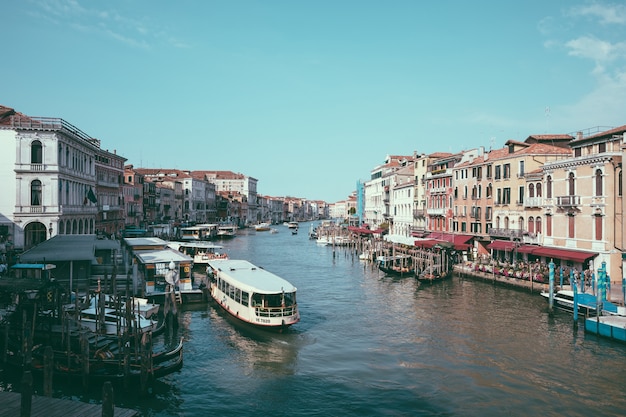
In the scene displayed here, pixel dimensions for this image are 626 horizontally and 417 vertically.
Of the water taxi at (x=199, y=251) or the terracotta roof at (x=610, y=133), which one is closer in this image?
the terracotta roof at (x=610, y=133)

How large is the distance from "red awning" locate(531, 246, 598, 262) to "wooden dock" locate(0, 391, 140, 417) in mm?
29919

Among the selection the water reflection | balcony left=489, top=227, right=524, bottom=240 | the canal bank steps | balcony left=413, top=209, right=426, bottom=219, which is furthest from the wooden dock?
balcony left=413, top=209, right=426, bottom=219

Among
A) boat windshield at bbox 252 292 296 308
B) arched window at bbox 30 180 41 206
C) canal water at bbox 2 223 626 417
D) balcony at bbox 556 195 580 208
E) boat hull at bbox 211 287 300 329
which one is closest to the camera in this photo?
canal water at bbox 2 223 626 417

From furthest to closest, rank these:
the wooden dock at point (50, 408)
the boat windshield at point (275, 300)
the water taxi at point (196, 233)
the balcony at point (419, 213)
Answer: the water taxi at point (196, 233), the balcony at point (419, 213), the boat windshield at point (275, 300), the wooden dock at point (50, 408)

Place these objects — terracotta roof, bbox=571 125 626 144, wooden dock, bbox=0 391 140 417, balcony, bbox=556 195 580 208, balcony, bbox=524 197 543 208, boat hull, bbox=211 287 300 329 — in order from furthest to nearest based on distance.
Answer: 1. balcony, bbox=524 197 543 208
2. balcony, bbox=556 195 580 208
3. terracotta roof, bbox=571 125 626 144
4. boat hull, bbox=211 287 300 329
5. wooden dock, bbox=0 391 140 417

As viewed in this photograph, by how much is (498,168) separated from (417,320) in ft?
71.4

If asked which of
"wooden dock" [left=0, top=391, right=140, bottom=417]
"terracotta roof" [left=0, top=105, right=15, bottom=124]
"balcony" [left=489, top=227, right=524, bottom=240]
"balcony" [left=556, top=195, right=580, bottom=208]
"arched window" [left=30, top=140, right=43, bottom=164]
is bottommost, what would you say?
"wooden dock" [left=0, top=391, right=140, bottom=417]

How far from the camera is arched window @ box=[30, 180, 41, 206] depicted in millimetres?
35969

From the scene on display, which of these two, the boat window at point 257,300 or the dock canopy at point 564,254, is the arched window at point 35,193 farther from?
the dock canopy at point 564,254

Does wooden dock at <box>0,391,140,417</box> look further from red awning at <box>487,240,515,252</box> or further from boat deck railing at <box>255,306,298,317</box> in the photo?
red awning at <box>487,240,515,252</box>

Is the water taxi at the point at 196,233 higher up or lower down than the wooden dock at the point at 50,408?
higher up

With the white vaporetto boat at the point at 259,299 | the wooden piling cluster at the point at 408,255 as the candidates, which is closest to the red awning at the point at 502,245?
the wooden piling cluster at the point at 408,255

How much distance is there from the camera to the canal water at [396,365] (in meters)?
16.1

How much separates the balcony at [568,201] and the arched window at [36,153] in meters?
37.1
